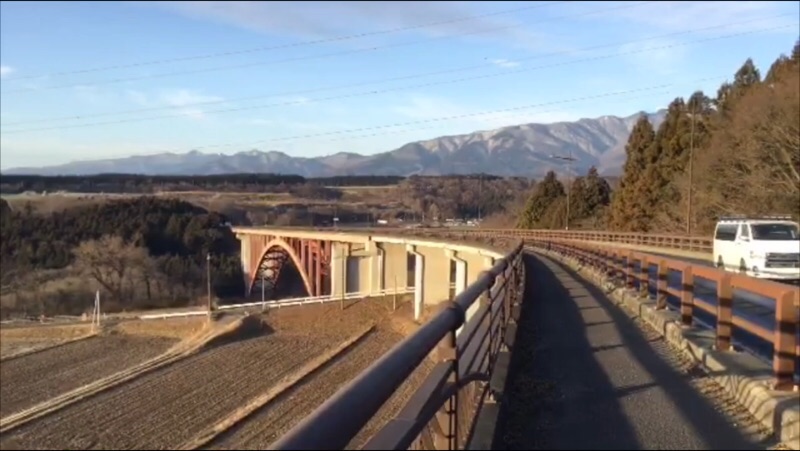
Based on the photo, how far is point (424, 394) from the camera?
13.6ft

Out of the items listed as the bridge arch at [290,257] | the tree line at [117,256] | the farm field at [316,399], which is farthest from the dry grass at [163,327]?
the tree line at [117,256]

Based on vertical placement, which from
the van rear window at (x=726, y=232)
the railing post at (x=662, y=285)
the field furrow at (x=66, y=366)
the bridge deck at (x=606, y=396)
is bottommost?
the field furrow at (x=66, y=366)

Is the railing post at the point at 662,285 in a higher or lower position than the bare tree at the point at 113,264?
higher

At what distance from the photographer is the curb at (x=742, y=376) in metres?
6.73

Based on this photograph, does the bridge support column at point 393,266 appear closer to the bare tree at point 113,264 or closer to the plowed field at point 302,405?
the plowed field at point 302,405

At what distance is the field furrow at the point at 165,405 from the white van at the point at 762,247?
17424 millimetres

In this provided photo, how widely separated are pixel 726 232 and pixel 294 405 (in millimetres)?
15033

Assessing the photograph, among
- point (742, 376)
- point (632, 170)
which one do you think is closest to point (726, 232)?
point (742, 376)

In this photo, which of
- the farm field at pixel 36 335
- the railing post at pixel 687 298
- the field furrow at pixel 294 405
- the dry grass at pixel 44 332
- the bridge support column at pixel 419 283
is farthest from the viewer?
the dry grass at pixel 44 332

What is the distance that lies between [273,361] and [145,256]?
60.6 m

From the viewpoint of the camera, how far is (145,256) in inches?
3976

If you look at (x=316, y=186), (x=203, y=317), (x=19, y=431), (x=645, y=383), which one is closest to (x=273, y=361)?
(x=19, y=431)

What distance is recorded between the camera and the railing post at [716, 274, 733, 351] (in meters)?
9.94

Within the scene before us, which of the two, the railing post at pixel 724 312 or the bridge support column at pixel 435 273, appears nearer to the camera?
the railing post at pixel 724 312
